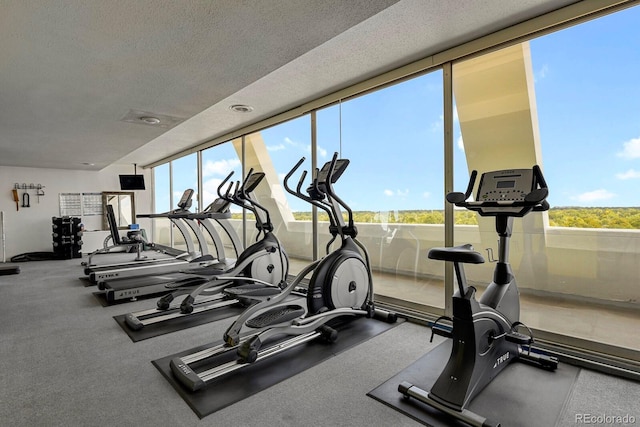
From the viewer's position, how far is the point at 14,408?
2098 mm

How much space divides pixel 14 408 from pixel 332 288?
2.40 m

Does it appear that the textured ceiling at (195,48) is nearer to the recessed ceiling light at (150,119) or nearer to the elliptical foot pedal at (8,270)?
the recessed ceiling light at (150,119)

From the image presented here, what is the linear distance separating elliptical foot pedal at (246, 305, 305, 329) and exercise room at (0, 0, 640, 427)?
2 cm

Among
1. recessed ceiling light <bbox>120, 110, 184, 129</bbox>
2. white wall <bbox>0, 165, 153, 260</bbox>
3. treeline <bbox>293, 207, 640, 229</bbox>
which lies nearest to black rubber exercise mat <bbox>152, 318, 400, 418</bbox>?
treeline <bbox>293, 207, 640, 229</bbox>

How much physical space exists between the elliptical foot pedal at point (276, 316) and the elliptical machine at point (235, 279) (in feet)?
1.95

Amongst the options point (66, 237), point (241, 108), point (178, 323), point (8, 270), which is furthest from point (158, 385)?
point (66, 237)

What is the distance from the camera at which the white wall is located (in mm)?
8500

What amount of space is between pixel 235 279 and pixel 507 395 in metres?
2.95


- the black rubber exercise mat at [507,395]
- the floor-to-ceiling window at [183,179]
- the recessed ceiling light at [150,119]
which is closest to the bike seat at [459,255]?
the black rubber exercise mat at [507,395]

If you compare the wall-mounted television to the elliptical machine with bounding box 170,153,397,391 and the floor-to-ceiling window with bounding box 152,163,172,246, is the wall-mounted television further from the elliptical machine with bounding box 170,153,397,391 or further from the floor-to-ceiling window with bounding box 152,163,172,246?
the elliptical machine with bounding box 170,153,397,391

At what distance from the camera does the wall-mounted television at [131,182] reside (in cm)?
950

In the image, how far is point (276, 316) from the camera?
9.77 feet

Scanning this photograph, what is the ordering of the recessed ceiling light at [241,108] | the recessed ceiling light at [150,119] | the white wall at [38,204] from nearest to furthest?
the recessed ceiling light at [150,119] → the recessed ceiling light at [241,108] → the white wall at [38,204]

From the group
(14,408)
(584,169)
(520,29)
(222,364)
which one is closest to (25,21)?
(14,408)
